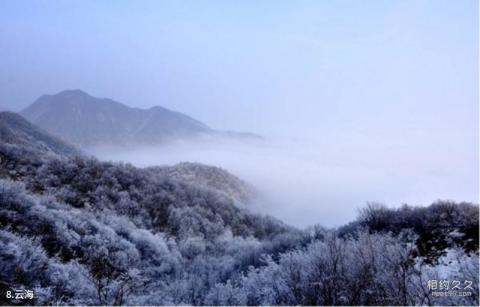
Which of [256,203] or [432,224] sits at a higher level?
[256,203]

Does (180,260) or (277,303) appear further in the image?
(180,260)

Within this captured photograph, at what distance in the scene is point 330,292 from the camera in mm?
8141

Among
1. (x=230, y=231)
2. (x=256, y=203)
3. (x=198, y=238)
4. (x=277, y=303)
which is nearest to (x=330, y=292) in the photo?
(x=277, y=303)

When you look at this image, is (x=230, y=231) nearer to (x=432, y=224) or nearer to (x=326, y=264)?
(x=432, y=224)

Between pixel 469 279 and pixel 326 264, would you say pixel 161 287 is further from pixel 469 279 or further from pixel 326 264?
pixel 469 279

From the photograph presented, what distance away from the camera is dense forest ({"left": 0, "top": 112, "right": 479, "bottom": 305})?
322 inches

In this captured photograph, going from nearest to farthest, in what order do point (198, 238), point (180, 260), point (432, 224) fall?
point (432, 224), point (180, 260), point (198, 238)

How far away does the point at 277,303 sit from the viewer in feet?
29.5

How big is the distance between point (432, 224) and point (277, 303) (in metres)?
7.80

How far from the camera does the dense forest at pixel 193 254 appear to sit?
8.17 m

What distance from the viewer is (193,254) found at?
18.0 metres

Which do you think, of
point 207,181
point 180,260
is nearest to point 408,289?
point 180,260

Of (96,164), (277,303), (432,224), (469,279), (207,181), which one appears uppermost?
(207,181)

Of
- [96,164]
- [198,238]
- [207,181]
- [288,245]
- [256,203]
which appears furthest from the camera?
[256,203]
